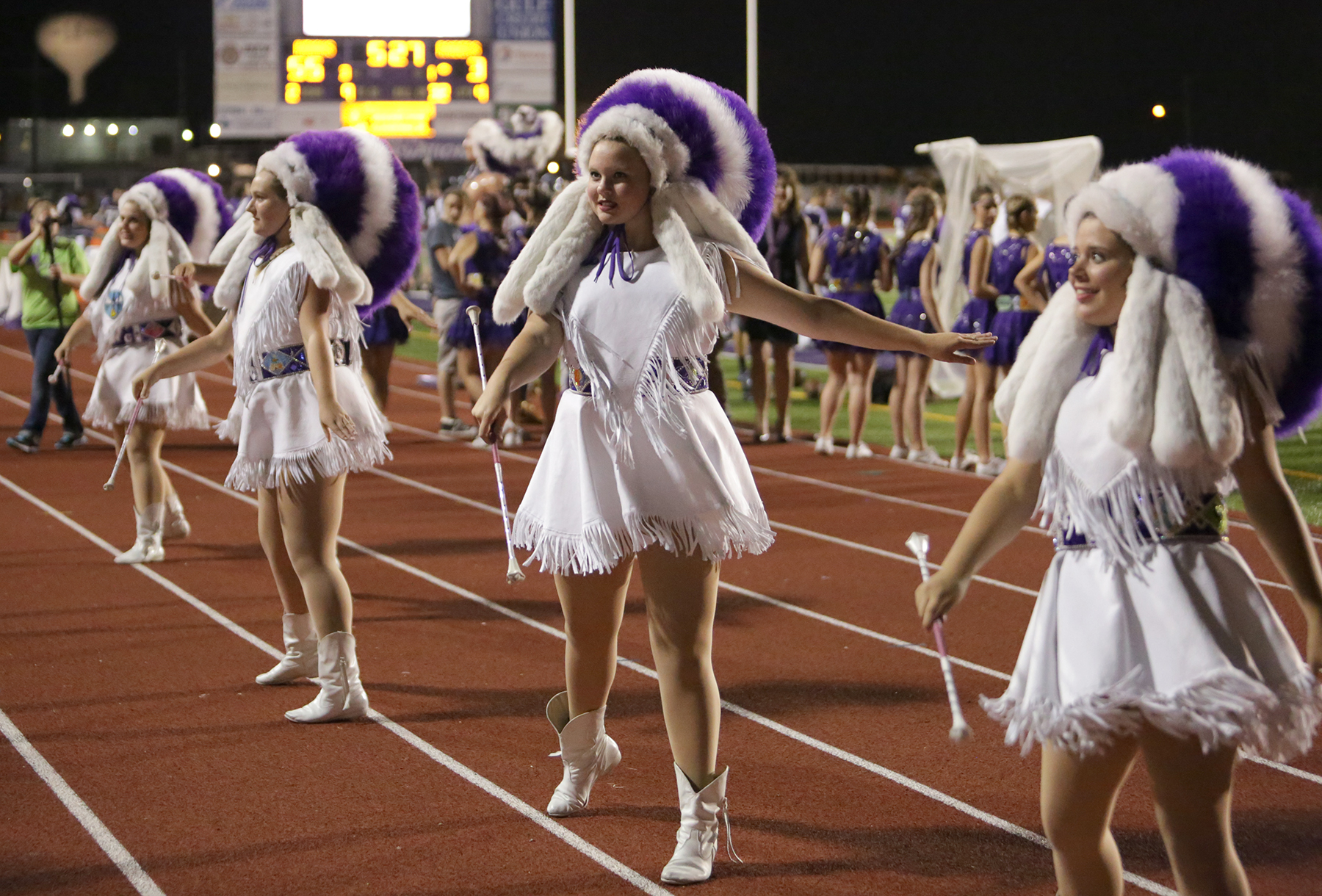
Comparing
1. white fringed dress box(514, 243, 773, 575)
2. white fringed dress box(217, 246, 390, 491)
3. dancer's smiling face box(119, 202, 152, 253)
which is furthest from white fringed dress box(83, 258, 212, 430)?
white fringed dress box(514, 243, 773, 575)

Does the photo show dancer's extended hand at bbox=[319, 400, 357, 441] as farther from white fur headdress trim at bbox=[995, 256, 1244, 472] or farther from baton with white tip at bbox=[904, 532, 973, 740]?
white fur headdress trim at bbox=[995, 256, 1244, 472]

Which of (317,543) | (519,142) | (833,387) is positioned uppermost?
(519,142)

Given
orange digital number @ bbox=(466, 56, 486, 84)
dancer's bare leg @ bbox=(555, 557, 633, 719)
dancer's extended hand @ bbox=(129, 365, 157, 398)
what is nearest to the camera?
dancer's bare leg @ bbox=(555, 557, 633, 719)

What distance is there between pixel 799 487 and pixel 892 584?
276 cm

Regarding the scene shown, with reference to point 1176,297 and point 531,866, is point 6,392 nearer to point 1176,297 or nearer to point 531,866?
point 531,866

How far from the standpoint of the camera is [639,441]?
355cm

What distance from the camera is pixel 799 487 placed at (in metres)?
9.72

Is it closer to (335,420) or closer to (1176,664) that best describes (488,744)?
(335,420)

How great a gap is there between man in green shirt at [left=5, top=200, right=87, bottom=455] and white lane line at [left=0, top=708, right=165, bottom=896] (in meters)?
6.91

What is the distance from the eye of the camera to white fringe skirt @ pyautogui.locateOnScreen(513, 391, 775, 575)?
11.5 ft

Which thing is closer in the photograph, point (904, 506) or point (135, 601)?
point (135, 601)

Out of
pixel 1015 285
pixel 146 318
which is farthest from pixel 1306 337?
pixel 1015 285

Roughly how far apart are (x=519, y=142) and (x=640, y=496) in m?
14.4

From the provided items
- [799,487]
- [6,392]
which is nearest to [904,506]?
[799,487]
